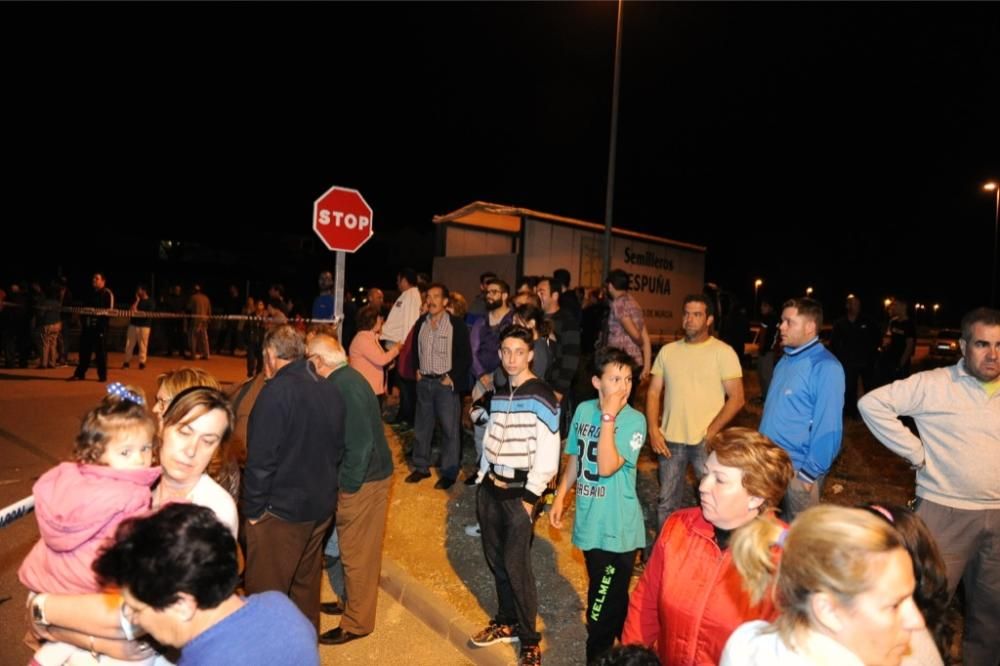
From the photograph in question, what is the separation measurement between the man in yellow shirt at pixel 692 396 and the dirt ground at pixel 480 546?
99 centimetres

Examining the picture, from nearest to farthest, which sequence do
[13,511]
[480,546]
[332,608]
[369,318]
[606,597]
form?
[13,511]
[606,597]
[332,608]
[480,546]
[369,318]

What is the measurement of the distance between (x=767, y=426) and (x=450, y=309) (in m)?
3.83

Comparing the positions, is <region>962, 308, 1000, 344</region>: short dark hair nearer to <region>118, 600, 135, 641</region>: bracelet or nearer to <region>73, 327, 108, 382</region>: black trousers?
<region>118, 600, 135, 641</region>: bracelet

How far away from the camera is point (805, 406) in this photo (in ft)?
13.4

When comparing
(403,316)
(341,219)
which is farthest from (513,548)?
(341,219)

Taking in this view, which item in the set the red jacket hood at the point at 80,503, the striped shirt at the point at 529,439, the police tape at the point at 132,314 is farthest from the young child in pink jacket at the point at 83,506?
the police tape at the point at 132,314

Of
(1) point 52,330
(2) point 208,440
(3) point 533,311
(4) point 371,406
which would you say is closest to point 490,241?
(1) point 52,330

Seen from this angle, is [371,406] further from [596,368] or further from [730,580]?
[730,580]

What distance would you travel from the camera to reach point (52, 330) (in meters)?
14.9

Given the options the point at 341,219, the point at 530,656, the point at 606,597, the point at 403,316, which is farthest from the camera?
the point at 403,316

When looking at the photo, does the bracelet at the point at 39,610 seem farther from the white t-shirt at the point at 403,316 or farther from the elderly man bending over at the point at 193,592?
the white t-shirt at the point at 403,316

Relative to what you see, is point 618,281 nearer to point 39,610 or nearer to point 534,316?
point 534,316

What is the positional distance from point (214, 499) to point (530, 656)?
7.16ft

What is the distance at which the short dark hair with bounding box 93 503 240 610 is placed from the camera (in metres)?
1.61
